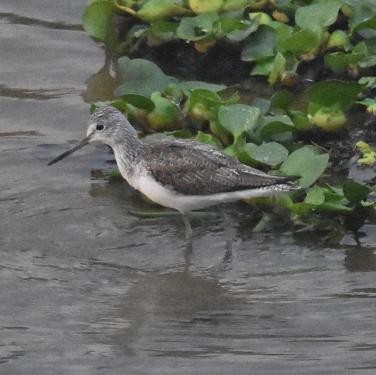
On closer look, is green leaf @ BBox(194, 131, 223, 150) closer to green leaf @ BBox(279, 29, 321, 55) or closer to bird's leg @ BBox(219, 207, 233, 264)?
bird's leg @ BBox(219, 207, 233, 264)

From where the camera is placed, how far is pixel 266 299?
711 cm

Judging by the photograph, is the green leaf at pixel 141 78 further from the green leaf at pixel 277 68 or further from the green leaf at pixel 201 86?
the green leaf at pixel 277 68

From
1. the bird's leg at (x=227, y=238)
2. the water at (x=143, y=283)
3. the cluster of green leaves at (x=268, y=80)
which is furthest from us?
the cluster of green leaves at (x=268, y=80)

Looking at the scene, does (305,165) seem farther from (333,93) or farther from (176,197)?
(176,197)

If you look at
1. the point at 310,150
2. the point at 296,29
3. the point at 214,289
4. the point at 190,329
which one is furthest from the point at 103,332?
the point at 296,29

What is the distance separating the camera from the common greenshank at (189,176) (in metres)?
7.92

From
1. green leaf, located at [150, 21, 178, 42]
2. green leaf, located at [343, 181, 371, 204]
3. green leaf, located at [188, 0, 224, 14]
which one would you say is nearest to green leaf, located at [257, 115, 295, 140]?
green leaf, located at [343, 181, 371, 204]

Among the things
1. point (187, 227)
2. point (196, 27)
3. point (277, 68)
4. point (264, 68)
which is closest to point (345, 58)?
point (277, 68)

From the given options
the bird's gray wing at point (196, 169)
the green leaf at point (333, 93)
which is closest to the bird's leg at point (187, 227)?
the bird's gray wing at point (196, 169)

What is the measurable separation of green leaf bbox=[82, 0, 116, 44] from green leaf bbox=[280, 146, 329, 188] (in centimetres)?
267

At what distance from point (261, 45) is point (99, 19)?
56.4 inches

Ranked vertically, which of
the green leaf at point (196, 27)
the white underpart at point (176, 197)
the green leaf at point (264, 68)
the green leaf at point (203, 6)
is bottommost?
the white underpart at point (176, 197)

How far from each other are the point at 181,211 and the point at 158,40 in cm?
241

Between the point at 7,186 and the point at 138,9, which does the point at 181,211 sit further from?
the point at 138,9
